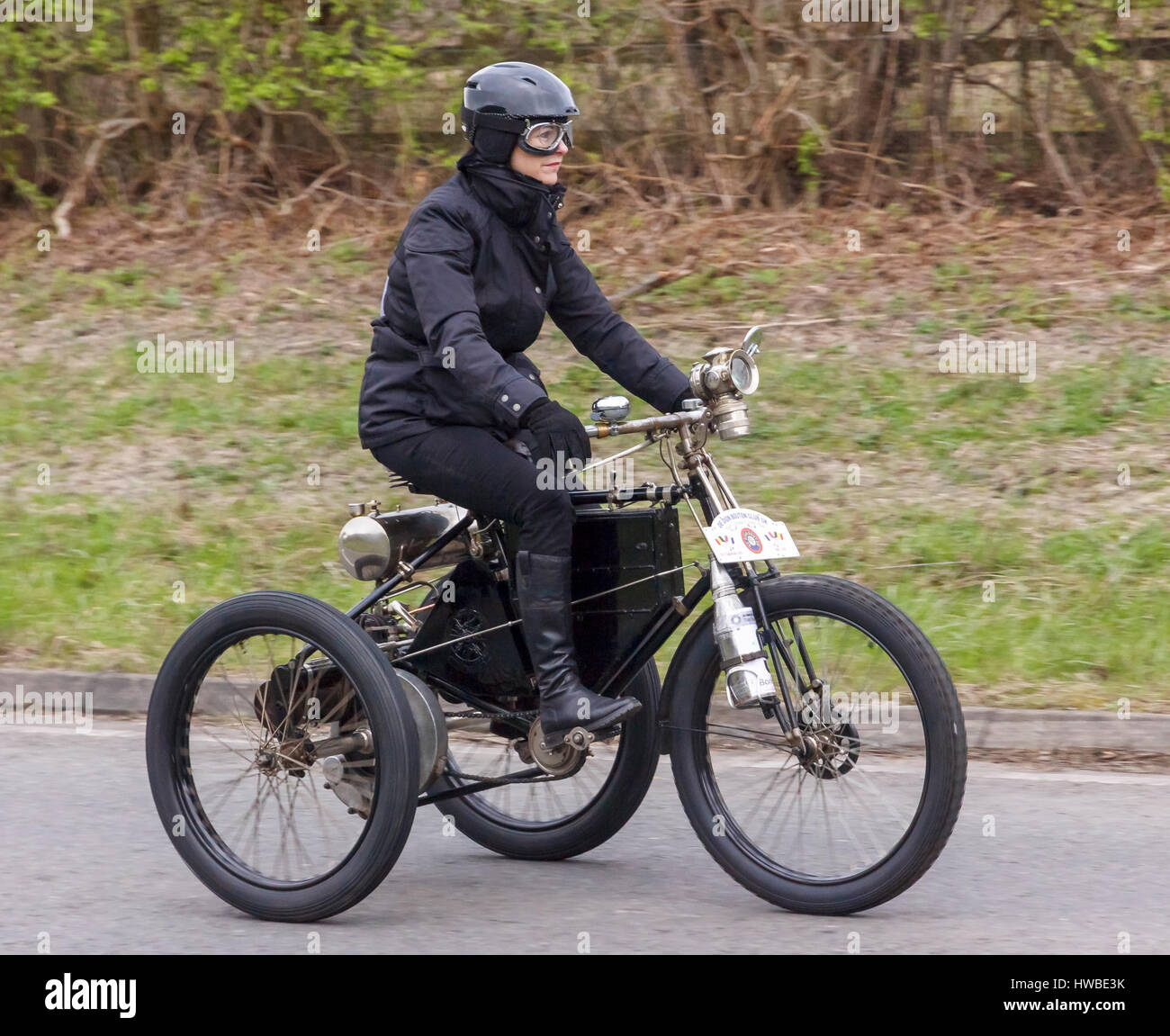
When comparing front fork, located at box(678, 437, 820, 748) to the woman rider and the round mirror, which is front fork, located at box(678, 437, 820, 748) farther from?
the round mirror

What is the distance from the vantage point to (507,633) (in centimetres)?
457

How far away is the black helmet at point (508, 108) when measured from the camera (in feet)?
14.3

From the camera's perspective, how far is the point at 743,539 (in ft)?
14.0

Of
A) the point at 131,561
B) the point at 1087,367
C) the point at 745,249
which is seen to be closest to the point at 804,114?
the point at 745,249

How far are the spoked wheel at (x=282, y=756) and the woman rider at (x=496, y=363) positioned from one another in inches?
17.6

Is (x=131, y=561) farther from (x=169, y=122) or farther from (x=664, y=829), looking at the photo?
(x=169, y=122)

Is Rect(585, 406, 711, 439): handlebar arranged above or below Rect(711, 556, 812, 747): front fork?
above

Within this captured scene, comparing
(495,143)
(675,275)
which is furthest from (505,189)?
(675,275)

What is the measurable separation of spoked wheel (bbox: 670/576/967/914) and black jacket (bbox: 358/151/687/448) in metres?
0.88

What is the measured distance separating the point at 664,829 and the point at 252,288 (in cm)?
719

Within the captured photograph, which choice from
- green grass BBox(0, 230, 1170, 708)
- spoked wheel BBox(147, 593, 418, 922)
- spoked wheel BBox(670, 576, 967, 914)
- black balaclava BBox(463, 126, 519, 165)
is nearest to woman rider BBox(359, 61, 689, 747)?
black balaclava BBox(463, 126, 519, 165)

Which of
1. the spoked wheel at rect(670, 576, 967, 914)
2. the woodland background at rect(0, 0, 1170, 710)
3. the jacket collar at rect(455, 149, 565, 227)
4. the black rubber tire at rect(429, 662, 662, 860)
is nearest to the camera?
the spoked wheel at rect(670, 576, 967, 914)

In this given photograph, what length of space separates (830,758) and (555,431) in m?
1.09

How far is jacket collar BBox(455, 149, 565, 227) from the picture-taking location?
443cm
